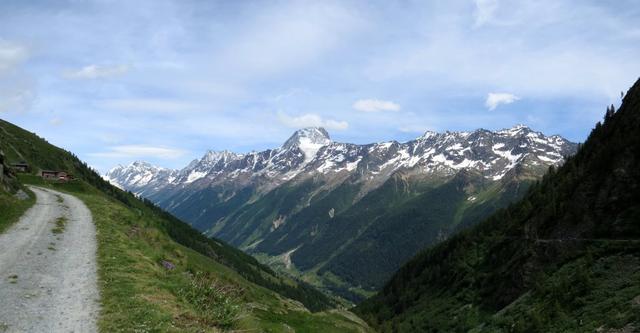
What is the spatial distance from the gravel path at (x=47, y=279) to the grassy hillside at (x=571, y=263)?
36.3 metres

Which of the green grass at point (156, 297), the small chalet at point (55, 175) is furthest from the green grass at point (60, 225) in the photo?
the small chalet at point (55, 175)

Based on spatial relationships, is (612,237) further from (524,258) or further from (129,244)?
(129,244)

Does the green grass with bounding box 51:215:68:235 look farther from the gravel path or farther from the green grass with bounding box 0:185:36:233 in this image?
the green grass with bounding box 0:185:36:233

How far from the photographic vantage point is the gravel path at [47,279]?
16719mm

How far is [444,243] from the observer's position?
198m

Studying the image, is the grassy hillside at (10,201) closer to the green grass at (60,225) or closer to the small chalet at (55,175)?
the green grass at (60,225)

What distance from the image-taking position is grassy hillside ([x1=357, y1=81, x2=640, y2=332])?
43.9 m

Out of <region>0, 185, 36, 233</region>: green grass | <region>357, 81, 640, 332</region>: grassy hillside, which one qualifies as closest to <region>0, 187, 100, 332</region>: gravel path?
<region>0, 185, 36, 233</region>: green grass

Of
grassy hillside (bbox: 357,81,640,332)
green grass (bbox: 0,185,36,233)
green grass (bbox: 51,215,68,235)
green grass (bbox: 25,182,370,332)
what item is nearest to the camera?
green grass (bbox: 25,182,370,332)

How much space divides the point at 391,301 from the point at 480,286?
8211 centimetres

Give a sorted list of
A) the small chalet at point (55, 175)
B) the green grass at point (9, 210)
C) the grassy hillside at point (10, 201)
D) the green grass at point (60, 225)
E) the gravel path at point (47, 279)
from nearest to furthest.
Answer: the gravel path at point (47, 279)
the green grass at point (60, 225)
the green grass at point (9, 210)
the grassy hillside at point (10, 201)
the small chalet at point (55, 175)

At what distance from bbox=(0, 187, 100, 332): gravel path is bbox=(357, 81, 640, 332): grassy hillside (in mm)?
36292

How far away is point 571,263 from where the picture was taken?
6259 centimetres

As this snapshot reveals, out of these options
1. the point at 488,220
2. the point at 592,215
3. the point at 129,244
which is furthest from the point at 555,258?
the point at 488,220
